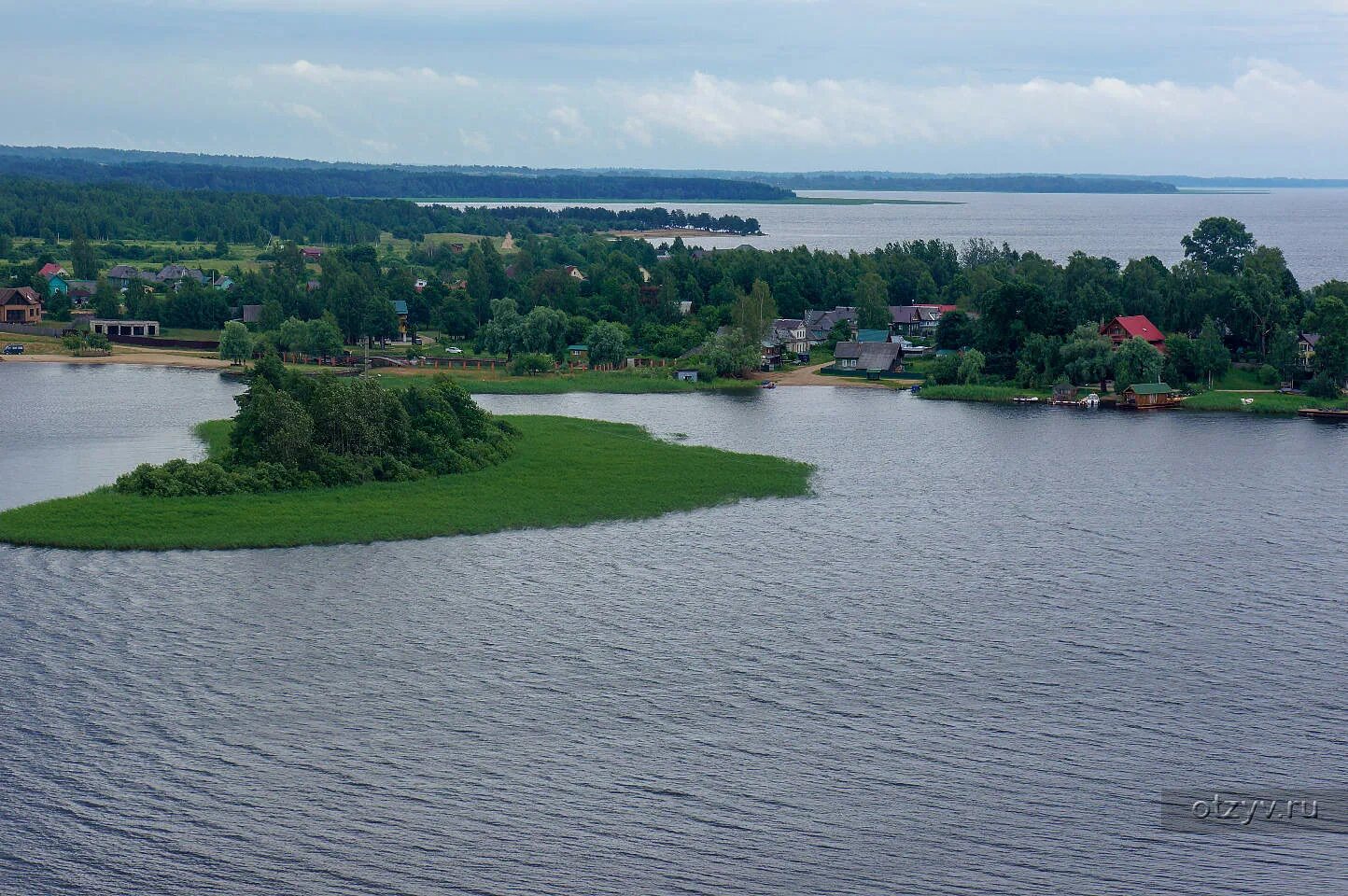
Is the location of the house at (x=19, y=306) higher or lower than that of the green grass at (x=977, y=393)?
higher

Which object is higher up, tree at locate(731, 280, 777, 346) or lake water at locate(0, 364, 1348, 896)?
tree at locate(731, 280, 777, 346)

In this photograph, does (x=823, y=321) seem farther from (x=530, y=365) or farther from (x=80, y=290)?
(x=80, y=290)

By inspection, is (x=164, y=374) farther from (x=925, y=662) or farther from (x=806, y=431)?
(x=925, y=662)

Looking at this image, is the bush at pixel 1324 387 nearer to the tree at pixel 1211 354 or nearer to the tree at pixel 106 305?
the tree at pixel 1211 354

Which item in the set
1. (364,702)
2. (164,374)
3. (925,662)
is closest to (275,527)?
(364,702)

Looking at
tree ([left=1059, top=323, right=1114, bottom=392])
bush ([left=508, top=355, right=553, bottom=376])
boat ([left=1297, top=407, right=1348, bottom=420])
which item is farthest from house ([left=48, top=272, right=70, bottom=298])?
boat ([left=1297, top=407, right=1348, bottom=420])

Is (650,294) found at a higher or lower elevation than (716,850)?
higher

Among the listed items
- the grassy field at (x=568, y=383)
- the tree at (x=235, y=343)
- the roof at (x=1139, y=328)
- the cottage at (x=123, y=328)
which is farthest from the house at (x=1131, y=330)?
the cottage at (x=123, y=328)

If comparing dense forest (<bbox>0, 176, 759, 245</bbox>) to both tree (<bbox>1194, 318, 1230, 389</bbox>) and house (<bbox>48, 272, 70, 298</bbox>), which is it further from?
tree (<bbox>1194, 318, 1230, 389</bbox>)
